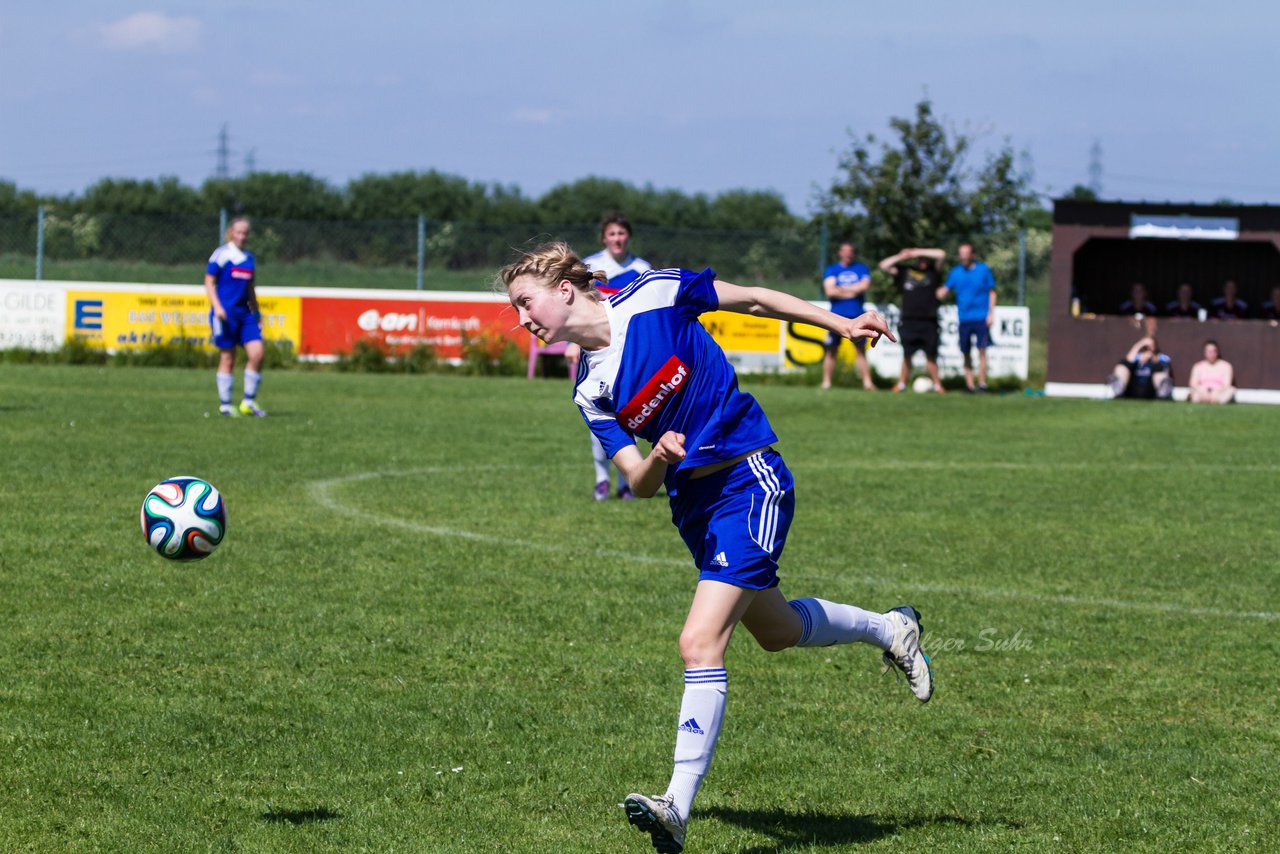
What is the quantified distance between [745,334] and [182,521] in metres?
20.5

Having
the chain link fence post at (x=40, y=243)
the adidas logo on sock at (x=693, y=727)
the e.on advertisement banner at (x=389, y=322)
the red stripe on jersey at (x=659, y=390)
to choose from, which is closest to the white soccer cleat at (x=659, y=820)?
the adidas logo on sock at (x=693, y=727)

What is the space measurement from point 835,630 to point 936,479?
8.64 m

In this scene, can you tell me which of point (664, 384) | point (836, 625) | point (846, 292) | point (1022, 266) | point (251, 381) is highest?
point (1022, 266)

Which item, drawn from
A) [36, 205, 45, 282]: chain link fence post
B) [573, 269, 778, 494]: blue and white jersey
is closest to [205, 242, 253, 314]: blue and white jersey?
[36, 205, 45, 282]: chain link fence post

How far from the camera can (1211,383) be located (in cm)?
2464

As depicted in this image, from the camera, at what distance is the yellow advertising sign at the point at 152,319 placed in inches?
1102

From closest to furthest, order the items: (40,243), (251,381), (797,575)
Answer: (797,575)
(251,381)
(40,243)

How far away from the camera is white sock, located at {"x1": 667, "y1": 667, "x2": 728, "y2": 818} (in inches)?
178

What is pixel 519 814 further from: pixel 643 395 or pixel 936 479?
pixel 936 479


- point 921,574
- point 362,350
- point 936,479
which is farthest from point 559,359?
point 921,574

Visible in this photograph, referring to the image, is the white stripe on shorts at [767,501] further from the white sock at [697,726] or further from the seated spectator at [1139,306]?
the seated spectator at [1139,306]

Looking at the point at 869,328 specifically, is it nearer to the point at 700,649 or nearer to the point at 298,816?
the point at 700,649

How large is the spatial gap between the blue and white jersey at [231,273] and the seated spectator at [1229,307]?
1842 centimetres

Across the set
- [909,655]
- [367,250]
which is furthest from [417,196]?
[909,655]
